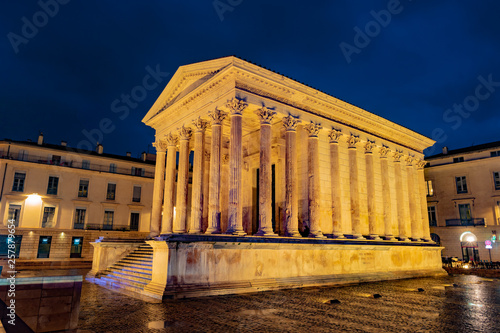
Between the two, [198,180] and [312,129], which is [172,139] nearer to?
[198,180]

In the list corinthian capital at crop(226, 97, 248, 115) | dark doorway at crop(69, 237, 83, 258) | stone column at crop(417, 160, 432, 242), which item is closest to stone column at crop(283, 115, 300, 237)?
corinthian capital at crop(226, 97, 248, 115)

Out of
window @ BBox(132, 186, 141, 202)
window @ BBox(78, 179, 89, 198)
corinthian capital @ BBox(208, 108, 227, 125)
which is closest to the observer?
corinthian capital @ BBox(208, 108, 227, 125)

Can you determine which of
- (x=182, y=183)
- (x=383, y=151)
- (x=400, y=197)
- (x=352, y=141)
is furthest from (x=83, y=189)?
→ (x=400, y=197)

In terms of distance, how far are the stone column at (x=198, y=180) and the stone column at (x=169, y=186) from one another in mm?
2706

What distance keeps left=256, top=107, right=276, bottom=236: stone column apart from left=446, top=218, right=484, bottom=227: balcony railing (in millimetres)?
27978

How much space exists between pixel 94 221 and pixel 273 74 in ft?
89.1

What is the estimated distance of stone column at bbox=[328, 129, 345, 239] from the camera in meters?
18.7

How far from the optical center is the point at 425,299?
1233 cm

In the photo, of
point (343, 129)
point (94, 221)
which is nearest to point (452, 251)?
point (343, 129)

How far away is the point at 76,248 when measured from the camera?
3409cm

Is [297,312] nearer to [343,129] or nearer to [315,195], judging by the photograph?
[315,195]

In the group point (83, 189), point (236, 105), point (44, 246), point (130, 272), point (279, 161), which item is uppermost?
point (236, 105)

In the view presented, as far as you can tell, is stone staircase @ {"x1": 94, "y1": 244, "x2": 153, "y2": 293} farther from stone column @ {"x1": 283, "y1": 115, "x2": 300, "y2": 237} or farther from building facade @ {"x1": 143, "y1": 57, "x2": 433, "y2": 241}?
stone column @ {"x1": 283, "y1": 115, "x2": 300, "y2": 237}

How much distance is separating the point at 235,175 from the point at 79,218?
86.0 feet
